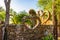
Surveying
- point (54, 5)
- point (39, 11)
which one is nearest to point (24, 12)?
point (39, 11)

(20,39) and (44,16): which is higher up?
(44,16)

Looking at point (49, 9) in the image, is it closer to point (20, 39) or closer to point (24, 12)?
point (20, 39)

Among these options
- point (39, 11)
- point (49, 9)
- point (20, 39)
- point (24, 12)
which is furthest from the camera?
point (24, 12)

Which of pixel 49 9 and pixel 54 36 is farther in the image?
pixel 49 9

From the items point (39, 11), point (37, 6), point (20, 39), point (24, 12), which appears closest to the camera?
point (20, 39)

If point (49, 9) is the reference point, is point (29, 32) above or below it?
below

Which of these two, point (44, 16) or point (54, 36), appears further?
point (44, 16)

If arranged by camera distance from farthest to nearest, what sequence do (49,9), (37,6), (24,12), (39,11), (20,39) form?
(24,12) < (39,11) < (37,6) < (49,9) < (20,39)

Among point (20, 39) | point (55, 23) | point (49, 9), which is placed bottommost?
point (20, 39)

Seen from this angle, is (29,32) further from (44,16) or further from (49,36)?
(44,16)

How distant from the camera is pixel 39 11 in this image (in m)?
18.9

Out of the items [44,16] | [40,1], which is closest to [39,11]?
[44,16]

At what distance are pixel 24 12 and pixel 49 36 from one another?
10.1 metres

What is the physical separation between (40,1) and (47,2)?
3.05 feet
